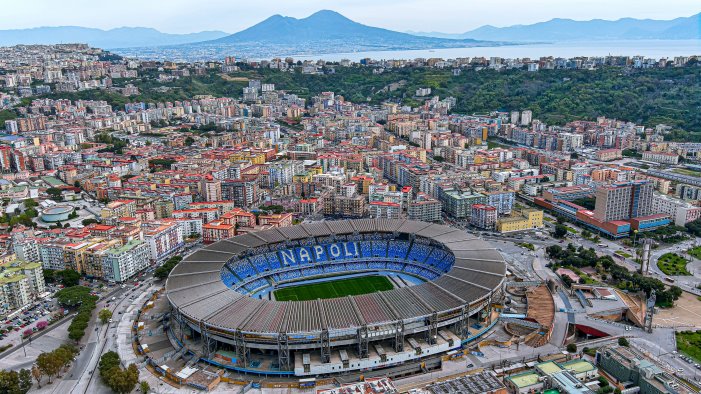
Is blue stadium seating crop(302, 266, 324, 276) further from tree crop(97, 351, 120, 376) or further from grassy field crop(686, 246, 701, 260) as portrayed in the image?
grassy field crop(686, 246, 701, 260)

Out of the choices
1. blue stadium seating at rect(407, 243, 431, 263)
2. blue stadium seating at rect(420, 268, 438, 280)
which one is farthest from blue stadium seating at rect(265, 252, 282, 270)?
blue stadium seating at rect(420, 268, 438, 280)

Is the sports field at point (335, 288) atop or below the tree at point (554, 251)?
below

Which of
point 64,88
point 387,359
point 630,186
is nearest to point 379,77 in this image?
point 64,88

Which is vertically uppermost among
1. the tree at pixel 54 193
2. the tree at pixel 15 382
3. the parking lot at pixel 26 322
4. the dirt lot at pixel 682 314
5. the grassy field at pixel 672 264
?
the tree at pixel 54 193

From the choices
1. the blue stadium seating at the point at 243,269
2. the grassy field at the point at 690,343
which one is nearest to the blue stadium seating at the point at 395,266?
the blue stadium seating at the point at 243,269

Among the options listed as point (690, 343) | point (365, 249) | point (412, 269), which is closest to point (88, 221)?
point (365, 249)

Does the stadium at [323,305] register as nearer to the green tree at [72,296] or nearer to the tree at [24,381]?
the green tree at [72,296]
